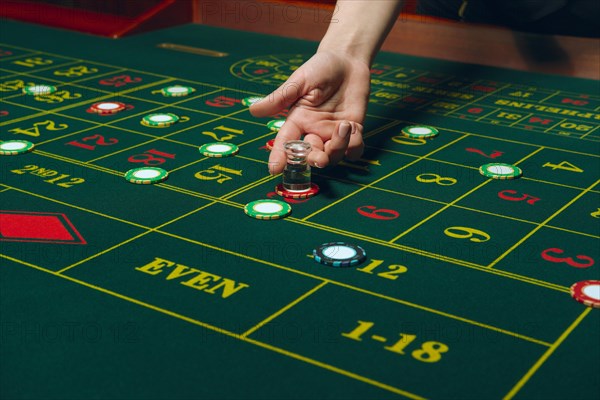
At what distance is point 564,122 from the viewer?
318 centimetres

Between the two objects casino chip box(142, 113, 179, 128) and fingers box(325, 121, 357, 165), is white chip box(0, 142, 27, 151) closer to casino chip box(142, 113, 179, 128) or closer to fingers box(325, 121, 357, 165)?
casino chip box(142, 113, 179, 128)

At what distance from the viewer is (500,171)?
8.41 feet

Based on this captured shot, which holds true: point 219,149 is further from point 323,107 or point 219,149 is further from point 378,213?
point 378,213

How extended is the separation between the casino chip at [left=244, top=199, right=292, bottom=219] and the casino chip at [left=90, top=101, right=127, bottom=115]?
113 centimetres

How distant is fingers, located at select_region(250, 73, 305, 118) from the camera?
2436 millimetres

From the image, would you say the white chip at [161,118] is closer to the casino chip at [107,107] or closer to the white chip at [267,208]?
the casino chip at [107,107]

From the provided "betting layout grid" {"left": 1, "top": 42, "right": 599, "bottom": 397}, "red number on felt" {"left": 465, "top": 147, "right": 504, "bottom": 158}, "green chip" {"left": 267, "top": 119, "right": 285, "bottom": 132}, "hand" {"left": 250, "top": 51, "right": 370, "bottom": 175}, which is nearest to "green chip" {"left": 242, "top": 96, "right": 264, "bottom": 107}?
"betting layout grid" {"left": 1, "top": 42, "right": 599, "bottom": 397}

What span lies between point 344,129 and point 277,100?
23 cm

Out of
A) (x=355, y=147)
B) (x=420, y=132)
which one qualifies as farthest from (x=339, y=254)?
(x=420, y=132)

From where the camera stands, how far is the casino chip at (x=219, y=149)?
2.71 meters

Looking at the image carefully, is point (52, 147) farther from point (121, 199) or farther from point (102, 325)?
point (102, 325)

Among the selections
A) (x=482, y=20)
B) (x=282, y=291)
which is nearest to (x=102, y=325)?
(x=282, y=291)

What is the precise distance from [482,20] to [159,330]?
10.2 feet

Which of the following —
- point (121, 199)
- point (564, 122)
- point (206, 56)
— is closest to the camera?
point (121, 199)
